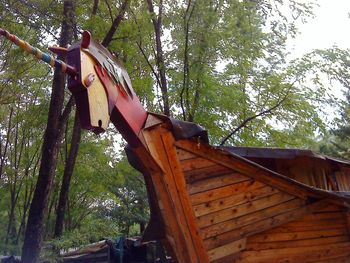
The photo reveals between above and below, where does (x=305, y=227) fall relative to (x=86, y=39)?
below

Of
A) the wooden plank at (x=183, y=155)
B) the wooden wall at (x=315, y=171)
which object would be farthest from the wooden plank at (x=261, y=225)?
the wooden wall at (x=315, y=171)

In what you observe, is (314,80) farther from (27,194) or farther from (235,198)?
(27,194)

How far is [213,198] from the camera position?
14.6 ft

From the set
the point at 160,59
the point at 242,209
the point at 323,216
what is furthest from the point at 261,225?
the point at 160,59

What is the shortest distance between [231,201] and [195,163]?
26.4 inches

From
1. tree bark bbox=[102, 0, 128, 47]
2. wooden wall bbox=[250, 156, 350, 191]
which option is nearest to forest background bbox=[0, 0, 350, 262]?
tree bark bbox=[102, 0, 128, 47]

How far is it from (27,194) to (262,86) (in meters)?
16.5

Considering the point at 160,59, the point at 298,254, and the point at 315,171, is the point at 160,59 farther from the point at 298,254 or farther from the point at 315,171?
the point at 298,254

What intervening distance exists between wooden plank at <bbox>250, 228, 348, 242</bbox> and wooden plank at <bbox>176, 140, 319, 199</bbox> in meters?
0.56

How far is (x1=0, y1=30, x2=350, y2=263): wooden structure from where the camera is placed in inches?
161

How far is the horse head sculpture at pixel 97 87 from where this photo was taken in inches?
116

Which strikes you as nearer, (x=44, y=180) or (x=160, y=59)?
(x=44, y=180)

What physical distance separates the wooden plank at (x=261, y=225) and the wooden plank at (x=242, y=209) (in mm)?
173

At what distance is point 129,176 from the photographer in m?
18.5
